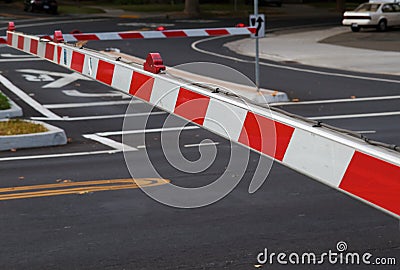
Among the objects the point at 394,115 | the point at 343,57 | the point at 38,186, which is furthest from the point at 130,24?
the point at 38,186

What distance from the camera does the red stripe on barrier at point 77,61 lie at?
7.90 m

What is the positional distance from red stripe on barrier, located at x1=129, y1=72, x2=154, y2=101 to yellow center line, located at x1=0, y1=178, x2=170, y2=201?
2508 mm

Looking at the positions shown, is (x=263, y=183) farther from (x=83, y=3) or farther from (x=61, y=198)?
(x=83, y=3)

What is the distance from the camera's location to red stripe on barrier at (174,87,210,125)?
517 cm

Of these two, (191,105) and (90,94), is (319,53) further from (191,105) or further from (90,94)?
(191,105)

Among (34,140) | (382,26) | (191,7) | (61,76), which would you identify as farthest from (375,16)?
(34,140)

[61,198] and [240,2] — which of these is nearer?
[61,198]

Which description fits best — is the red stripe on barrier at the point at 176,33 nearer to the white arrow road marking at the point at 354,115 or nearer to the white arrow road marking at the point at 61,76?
the white arrow road marking at the point at 354,115

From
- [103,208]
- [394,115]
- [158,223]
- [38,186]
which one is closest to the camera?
[158,223]

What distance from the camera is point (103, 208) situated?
8.25 meters

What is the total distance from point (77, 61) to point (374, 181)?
487 cm

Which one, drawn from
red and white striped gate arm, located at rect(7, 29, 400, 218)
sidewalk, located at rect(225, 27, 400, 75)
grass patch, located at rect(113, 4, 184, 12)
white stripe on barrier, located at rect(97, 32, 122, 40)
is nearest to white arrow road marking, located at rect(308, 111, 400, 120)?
white stripe on barrier, located at rect(97, 32, 122, 40)

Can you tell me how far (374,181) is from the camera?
141 inches

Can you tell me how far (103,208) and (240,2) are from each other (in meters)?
A: 59.7
